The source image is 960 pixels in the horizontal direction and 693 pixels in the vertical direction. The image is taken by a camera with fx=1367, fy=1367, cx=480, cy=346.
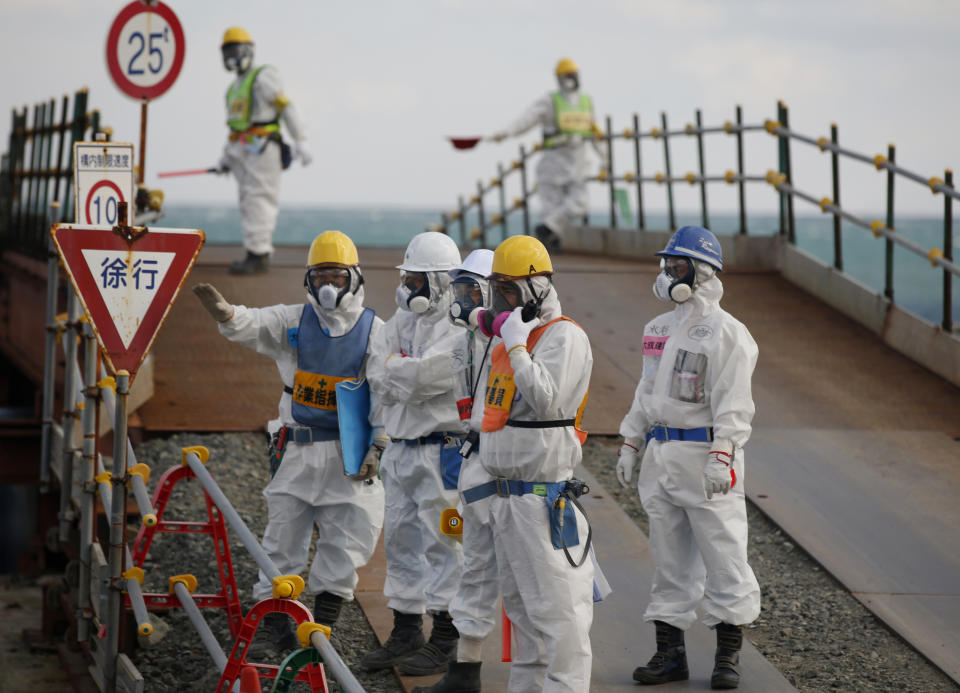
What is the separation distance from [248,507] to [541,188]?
32.5 ft

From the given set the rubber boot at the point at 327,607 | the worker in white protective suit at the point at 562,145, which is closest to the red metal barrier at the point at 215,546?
the rubber boot at the point at 327,607

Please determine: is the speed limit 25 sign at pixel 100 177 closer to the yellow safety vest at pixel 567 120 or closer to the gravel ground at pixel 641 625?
the gravel ground at pixel 641 625

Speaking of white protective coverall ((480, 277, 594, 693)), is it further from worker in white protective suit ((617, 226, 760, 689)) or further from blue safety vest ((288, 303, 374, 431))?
blue safety vest ((288, 303, 374, 431))

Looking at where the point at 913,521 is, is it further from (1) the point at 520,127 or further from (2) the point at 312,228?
(2) the point at 312,228

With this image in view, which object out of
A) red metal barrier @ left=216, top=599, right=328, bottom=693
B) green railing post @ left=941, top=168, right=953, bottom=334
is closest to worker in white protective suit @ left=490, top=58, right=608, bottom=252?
green railing post @ left=941, top=168, right=953, bottom=334

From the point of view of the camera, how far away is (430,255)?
6785mm

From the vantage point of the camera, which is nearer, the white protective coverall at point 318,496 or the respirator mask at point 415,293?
the respirator mask at point 415,293

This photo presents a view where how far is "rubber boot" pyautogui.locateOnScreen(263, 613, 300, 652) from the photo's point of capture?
6898 millimetres

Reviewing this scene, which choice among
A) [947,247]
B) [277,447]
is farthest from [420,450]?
[947,247]

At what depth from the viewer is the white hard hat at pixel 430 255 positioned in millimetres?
6754

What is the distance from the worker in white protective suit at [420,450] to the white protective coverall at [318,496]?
0.64 ft

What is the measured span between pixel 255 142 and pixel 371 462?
309 inches

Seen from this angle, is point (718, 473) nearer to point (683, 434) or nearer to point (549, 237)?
point (683, 434)

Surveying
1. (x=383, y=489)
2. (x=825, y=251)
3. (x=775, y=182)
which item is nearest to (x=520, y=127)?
(x=775, y=182)
